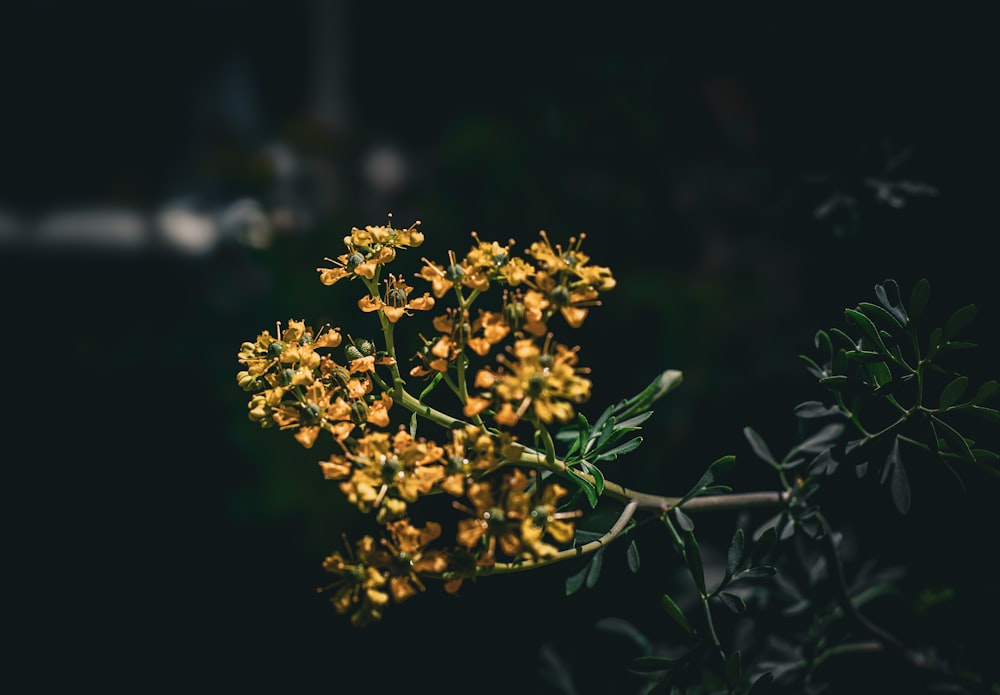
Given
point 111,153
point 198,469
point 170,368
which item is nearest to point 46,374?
point 170,368

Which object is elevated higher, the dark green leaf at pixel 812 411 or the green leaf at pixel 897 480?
the dark green leaf at pixel 812 411

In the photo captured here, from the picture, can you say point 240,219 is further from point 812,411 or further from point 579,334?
point 812,411

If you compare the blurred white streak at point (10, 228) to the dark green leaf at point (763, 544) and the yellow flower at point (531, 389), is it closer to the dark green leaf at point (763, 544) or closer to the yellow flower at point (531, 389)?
the yellow flower at point (531, 389)

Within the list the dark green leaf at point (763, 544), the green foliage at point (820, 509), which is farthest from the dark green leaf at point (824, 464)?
the dark green leaf at point (763, 544)

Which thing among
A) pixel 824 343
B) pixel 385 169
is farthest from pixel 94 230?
pixel 824 343

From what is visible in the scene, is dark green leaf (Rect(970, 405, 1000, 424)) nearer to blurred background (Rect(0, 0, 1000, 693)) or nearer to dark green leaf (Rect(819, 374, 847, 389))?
dark green leaf (Rect(819, 374, 847, 389))

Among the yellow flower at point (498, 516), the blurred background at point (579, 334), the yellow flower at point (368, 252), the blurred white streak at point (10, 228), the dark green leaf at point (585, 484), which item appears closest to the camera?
the yellow flower at point (498, 516)

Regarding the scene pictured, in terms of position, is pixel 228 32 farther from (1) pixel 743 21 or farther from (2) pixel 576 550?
(2) pixel 576 550
